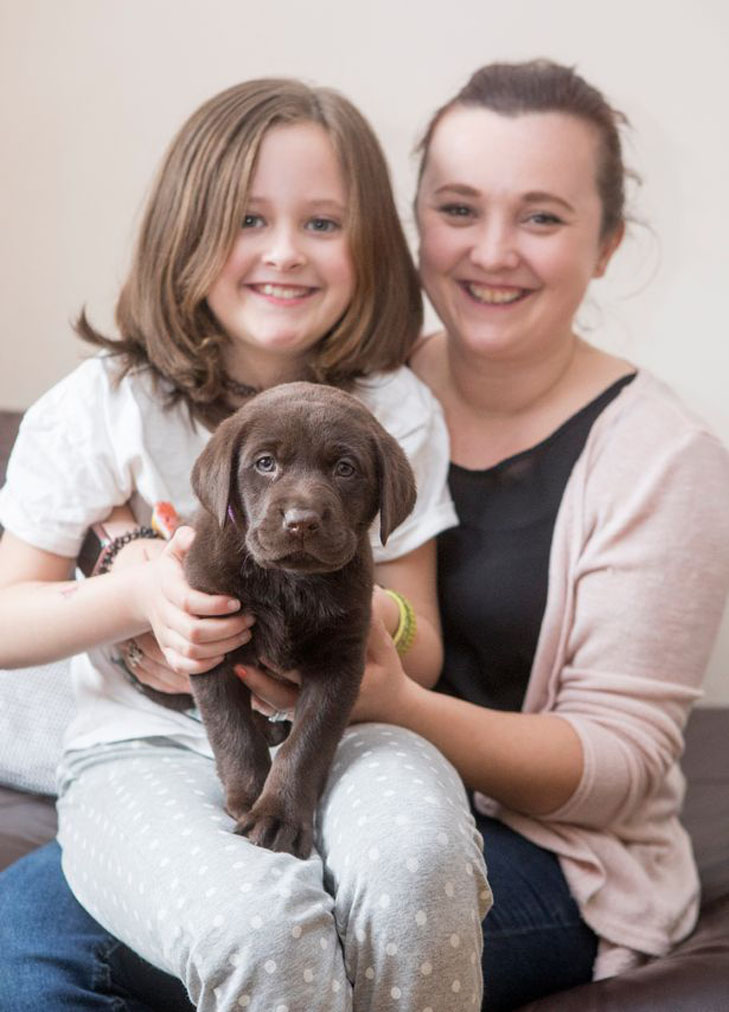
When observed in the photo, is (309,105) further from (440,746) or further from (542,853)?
(542,853)

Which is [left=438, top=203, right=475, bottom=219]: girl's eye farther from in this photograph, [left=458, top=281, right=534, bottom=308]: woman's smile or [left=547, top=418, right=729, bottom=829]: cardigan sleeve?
[left=547, top=418, right=729, bottom=829]: cardigan sleeve

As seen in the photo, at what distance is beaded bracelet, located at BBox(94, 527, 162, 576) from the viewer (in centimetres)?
169

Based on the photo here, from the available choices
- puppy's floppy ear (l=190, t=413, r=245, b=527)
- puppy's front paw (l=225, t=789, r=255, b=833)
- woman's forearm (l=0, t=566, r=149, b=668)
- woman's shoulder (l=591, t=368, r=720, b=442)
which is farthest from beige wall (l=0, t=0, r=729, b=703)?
puppy's front paw (l=225, t=789, r=255, b=833)

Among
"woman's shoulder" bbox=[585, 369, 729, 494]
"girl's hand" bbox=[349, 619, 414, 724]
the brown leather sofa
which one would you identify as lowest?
the brown leather sofa

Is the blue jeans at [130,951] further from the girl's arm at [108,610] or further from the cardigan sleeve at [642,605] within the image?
the girl's arm at [108,610]

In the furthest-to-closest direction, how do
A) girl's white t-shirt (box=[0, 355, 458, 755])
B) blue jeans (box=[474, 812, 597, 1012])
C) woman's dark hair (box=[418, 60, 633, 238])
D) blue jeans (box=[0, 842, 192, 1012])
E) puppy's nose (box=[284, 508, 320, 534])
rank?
1. woman's dark hair (box=[418, 60, 633, 238])
2. girl's white t-shirt (box=[0, 355, 458, 755])
3. blue jeans (box=[474, 812, 597, 1012])
4. blue jeans (box=[0, 842, 192, 1012])
5. puppy's nose (box=[284, 508, 320, 534])

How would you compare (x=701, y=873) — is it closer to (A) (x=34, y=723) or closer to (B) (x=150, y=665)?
(B) (x=150, y=665)

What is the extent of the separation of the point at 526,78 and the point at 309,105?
0.37 m

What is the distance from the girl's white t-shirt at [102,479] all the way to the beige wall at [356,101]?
1021mm

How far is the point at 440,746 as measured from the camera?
164 cm

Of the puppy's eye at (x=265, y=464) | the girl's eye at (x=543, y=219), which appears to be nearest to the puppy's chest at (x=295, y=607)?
the puppy's eye at (x=265, y=464)

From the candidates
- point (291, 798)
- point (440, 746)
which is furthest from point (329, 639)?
point (440, 746)

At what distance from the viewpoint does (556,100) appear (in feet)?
6.28

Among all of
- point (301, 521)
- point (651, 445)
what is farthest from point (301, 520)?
point (651, 445)
